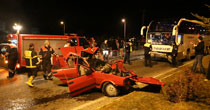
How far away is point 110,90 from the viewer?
5961 mm

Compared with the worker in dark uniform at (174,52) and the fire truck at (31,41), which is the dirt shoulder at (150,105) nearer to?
the fire truck at (31,41)

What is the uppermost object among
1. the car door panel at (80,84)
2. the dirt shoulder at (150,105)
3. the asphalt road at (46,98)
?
the car door panel at (80,84)

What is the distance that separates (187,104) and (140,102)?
1225mm

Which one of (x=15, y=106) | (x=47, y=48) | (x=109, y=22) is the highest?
(x=109, y=22)

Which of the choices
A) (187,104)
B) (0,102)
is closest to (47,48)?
(0,102)

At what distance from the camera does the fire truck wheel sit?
583cm

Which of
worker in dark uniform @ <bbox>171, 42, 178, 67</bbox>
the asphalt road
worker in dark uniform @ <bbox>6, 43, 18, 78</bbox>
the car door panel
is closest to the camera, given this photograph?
the asphalt road

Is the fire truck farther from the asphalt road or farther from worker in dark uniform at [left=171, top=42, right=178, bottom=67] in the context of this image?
worker in dark uniform at [left=171, top=42, right=178, bottom=67]

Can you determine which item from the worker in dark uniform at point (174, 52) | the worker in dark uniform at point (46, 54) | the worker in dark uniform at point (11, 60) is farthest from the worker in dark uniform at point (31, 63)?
the worker in dark uniform at point (174, 52)

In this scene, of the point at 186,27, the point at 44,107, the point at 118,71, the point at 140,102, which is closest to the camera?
the point at 140,102

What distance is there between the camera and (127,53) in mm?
12977

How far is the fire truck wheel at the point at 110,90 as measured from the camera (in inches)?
230

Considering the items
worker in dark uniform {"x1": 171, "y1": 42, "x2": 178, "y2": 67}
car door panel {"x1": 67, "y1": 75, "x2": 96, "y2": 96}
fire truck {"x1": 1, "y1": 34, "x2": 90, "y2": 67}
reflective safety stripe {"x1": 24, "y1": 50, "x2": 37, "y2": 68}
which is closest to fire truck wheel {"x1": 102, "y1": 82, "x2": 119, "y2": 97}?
car door panel {"x1": 67, "y1": 75, "x2": 96, "y2": 96}

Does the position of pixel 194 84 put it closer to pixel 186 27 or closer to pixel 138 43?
pixel 186 27
